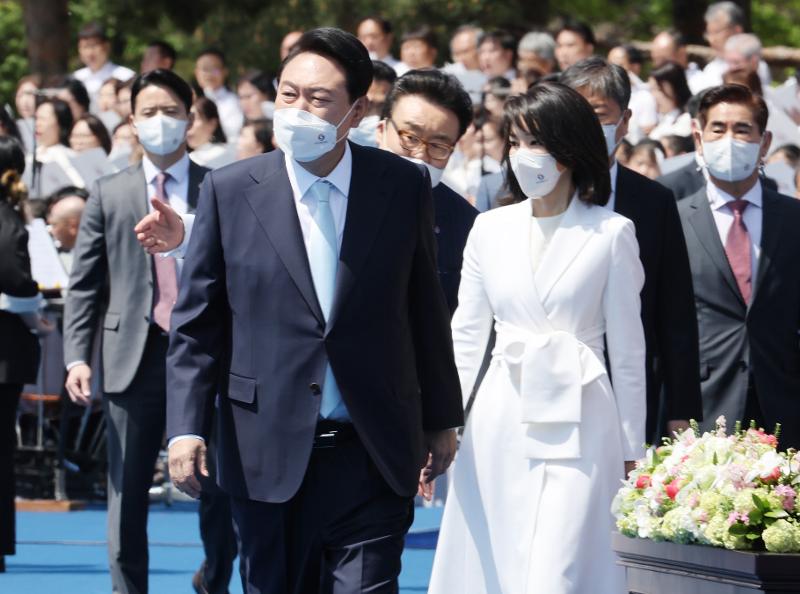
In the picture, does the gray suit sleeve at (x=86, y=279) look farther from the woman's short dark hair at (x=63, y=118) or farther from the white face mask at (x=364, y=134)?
the woman's short dark hair at (x=63, y=118)

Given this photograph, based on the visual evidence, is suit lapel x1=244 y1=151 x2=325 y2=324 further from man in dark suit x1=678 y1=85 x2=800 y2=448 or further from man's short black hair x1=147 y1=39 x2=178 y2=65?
man's short black hair x1=147 y1=39 x2=178 y2=65

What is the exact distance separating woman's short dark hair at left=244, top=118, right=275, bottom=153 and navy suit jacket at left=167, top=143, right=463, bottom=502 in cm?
564

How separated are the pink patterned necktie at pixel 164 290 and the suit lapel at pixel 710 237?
90.3 inches

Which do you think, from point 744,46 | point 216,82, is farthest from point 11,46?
point 744,46

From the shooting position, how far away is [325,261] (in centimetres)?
537

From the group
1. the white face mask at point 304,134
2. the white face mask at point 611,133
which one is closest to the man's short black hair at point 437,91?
the white face mask at point 611,133

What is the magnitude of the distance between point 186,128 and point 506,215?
2486mm

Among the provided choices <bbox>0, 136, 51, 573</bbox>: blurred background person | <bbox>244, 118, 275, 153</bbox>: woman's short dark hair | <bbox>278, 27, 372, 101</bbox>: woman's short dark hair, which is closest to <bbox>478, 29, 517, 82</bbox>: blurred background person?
<bbox>244, 118, 275, 153</bbox>: woman's short dark hair

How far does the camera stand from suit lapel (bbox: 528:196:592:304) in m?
6.10

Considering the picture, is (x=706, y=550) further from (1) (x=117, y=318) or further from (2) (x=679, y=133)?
(2) (x=679, y=133)

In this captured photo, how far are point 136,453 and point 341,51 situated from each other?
10.2 ft

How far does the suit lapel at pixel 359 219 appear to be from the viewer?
209 inches

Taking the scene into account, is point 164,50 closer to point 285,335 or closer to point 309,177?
point 309,177

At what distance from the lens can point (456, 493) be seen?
6.29 metres
